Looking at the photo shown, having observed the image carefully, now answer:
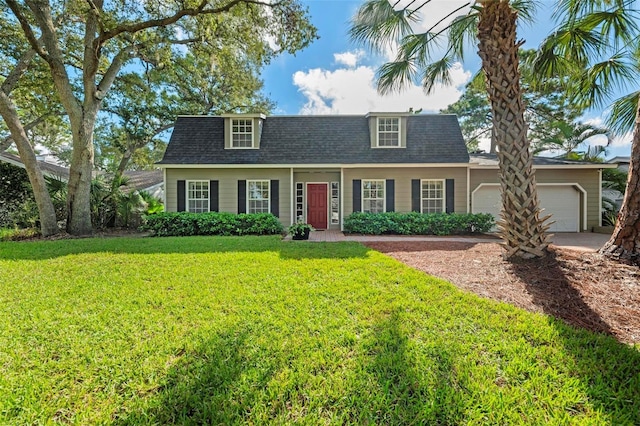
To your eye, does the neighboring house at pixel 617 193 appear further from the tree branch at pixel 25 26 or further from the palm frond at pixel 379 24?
the tree branch at pixel 25 26

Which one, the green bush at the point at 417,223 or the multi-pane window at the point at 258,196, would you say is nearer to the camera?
the green bush at the point at 417,223

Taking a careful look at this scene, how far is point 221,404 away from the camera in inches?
78.7

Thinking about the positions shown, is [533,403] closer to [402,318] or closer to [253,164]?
[402,318]

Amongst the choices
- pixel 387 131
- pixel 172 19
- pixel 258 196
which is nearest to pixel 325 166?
pixel 258 196

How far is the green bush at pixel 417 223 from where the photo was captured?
1045 cm

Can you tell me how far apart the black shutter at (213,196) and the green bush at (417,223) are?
18.0 feet

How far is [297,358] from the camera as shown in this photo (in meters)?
2.47

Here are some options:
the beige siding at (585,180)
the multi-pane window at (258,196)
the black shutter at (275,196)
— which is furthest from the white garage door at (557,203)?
the multi-pane window at (258,196)

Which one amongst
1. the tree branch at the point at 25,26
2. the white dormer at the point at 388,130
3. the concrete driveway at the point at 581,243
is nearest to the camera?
the concrete driveway at the point at 581,243

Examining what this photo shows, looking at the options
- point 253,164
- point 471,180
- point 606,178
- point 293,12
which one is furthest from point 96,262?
point 606,178

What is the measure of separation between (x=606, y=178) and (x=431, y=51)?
11.7m

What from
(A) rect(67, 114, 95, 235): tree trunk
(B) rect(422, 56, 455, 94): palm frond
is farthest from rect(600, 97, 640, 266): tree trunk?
(A) rect(67, 114, 95, 235): tree trunk

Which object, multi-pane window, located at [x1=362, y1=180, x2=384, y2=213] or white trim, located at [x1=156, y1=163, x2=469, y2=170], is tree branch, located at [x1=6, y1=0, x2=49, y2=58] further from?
multi-pane window, located at [x1=362, y1=180, x2=384, y2=213]

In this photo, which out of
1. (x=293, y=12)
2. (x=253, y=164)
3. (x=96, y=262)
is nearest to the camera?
(x=96, y=262)
